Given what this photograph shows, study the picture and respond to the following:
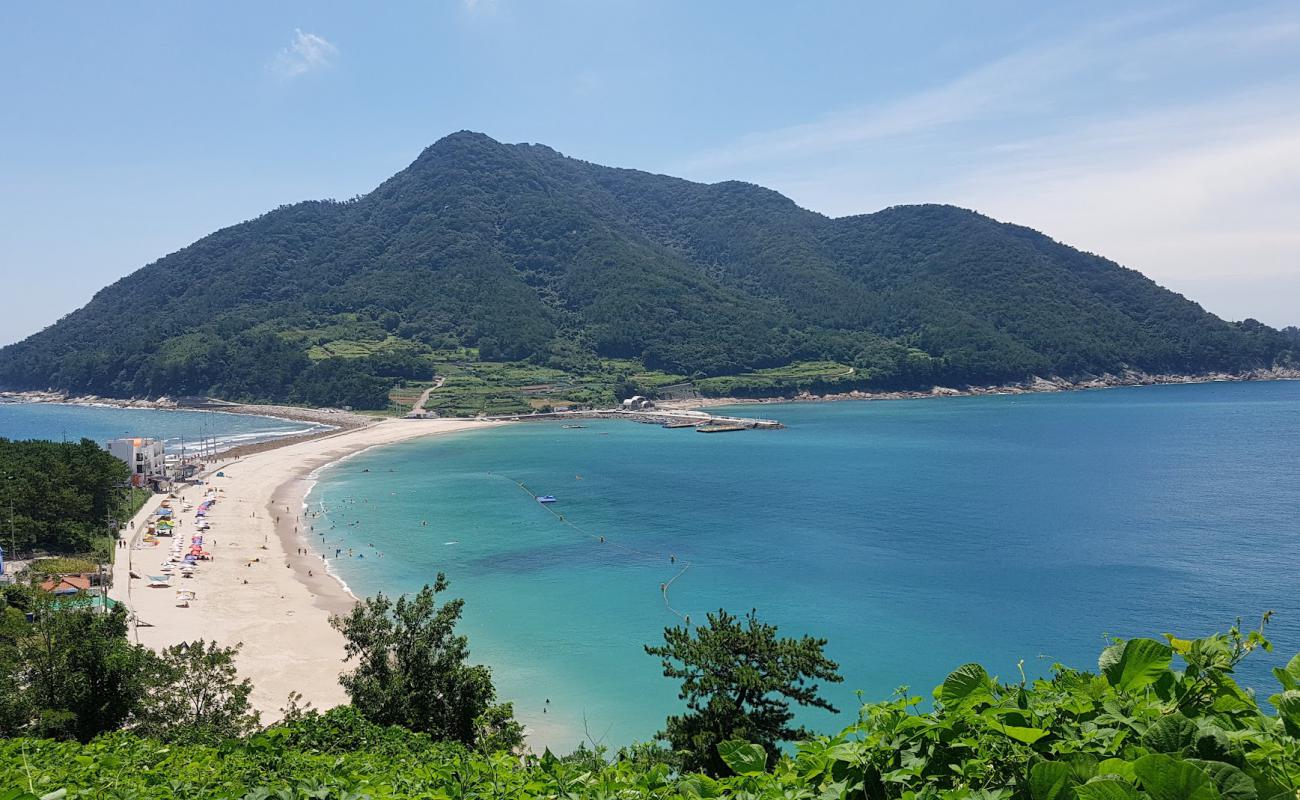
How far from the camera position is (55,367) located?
570 ft

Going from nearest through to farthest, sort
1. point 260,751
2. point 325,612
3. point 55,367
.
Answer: point 260,751, point 325,612, point 55,367

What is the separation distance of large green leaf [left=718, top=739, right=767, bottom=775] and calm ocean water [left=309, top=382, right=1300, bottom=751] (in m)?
7.28

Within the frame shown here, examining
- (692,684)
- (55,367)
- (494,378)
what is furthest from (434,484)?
(55,367)

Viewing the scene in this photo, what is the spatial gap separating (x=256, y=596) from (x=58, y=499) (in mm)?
13724

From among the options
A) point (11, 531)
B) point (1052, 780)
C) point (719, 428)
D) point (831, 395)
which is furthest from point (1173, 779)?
point (831, 395)

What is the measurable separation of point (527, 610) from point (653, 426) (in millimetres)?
83398

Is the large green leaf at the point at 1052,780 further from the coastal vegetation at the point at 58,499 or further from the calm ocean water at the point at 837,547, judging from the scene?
the coastal vegetation at the point at 58,499

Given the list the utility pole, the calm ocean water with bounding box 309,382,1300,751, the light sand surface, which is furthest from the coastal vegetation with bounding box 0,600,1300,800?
the utility pole

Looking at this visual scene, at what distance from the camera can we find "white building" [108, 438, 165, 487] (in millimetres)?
59656

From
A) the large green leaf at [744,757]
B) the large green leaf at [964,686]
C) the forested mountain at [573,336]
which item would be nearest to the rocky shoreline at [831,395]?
the forested mountain at [573,336]

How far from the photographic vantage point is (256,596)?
35969mm

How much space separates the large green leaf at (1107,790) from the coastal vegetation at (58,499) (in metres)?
45.4

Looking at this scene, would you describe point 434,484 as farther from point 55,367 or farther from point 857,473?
point 55,367

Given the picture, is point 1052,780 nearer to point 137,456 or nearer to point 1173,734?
point 1173,734
